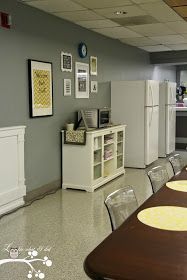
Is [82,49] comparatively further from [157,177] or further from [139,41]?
[157,177]

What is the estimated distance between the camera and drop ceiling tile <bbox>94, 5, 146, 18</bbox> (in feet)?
15.5

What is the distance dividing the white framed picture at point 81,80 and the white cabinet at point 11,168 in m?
1.70

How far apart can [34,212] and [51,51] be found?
2.31 metres

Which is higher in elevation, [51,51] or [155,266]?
[51,51]

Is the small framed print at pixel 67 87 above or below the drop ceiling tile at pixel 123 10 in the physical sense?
below

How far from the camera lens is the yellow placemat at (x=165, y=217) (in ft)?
6.20

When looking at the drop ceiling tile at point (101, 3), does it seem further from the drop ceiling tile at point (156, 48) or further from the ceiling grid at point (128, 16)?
the drop ceiling tile at point (156, 48)

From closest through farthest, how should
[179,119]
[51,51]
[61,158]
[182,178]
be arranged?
[182,178], [51,51], [61,158], [179,119]

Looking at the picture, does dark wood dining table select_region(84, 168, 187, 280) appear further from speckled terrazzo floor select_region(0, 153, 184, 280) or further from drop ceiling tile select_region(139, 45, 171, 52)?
drop ceiling tile select_region(139, 45, 171, 52)

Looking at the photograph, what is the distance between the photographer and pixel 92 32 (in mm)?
6258

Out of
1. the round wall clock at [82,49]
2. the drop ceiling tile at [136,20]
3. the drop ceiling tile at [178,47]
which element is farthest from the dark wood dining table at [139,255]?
the drop ceiling tile at [178,47]

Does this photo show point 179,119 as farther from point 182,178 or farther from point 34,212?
point 182,178

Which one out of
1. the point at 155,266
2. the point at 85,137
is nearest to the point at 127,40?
the point at 85,137

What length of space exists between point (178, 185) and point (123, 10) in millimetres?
3017
